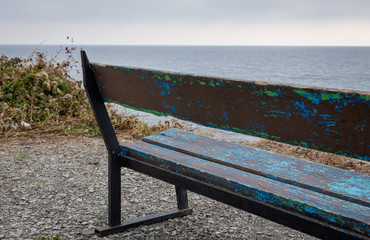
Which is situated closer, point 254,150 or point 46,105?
Answer: point 254,150

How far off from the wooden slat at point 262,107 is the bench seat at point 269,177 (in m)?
0.31

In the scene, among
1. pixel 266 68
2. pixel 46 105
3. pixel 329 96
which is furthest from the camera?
pixel 266 68

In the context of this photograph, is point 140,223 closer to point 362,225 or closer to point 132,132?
point 362,225

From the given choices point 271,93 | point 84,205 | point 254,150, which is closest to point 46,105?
point 84,205

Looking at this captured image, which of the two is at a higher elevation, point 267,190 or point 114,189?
point 267,190

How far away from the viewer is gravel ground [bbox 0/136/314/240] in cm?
343

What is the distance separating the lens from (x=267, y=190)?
87.6 inches

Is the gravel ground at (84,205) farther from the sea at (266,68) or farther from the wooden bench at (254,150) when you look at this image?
the sea at (266,68)

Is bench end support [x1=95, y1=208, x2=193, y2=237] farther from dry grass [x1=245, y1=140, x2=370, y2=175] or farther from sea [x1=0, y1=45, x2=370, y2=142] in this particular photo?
dry grass [x1=245, y1=140, x2=370, y2=175]

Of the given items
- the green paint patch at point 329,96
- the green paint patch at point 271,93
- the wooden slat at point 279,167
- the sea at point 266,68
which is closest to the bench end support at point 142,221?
the wooden slat at point 279,167

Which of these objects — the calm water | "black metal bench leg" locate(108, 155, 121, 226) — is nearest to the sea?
the calm water

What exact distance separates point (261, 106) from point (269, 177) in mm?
542

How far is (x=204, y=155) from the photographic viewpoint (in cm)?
279

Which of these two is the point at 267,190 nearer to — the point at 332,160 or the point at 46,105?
the point at 332,160
